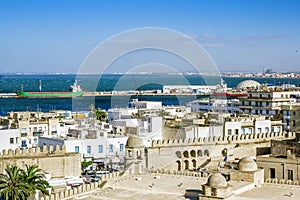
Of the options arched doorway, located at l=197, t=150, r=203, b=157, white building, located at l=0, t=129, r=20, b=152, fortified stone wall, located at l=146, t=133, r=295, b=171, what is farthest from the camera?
white building, located at l=0, t=129, r=20, b=152

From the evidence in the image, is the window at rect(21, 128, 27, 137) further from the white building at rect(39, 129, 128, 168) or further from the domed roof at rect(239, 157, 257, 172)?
the domed roof at rect(239, 157, 257, 172)

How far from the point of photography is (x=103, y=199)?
19.5 meters

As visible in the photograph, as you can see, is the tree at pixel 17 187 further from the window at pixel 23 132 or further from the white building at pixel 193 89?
the white building at pixel 193 89

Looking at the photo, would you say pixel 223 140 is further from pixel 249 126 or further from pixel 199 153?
pixel 249 126

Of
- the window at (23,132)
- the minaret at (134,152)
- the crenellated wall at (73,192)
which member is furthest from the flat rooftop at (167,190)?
the window at (23,132)

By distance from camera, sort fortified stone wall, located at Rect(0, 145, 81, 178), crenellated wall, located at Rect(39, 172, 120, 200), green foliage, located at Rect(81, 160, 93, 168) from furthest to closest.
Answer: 1. green foliage, located at Rect(81, 160, 93, 168)
2. fortified stone wall, located at Rect(0, 145, 81, 178)
3. crenellated wall, located at Rect(39, 172, 120, 200)

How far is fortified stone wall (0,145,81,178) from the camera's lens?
103 feet

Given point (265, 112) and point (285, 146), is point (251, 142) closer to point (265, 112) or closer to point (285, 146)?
point (285, 146)

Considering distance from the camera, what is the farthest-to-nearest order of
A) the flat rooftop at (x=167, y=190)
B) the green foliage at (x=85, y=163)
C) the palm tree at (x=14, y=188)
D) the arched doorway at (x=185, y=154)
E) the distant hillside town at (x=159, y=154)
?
the green foliage at (x=85, y=163) → the arched doorway at (x=185, y=154) → the palm tree at (x=14, y=188) → the distant hillside town at (x=159, y=154) → the flat rooftop at (x=167, y=190)

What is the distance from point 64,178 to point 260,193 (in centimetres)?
1416

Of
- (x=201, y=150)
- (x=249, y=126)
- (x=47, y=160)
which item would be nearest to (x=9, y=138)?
(x=47, y=160)

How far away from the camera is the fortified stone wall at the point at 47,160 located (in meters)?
31.4

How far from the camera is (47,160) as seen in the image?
32.3 m

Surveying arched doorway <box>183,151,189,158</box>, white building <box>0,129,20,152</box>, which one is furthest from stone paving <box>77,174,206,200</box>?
white building <box>0,129,20,152</box>
